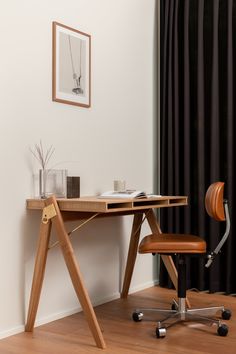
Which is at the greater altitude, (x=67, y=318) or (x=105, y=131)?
(x=105, y=131)

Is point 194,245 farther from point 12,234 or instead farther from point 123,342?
point 12,234

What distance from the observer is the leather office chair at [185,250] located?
8.94 feet

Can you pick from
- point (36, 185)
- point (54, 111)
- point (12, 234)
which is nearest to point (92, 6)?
point (54, 111)

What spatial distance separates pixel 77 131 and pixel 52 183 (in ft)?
1.45

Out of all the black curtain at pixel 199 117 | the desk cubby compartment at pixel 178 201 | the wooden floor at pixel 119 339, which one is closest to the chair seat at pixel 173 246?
the wooden floor at pixel 119 339

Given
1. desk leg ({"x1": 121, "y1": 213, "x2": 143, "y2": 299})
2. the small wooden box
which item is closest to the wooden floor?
desk leg ({"x1": 121, "y1": 213, "x2": 143, "y2": 299})

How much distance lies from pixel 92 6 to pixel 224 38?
1.03m

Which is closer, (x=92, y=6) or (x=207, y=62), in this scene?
(x=92, y=6)

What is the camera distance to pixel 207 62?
3.78 meters

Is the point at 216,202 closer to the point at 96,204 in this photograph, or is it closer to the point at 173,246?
the point at 173,246

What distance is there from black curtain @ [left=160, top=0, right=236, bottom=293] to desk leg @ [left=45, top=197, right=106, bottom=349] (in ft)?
4.63

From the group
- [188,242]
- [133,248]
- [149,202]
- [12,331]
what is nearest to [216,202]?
[188,242]

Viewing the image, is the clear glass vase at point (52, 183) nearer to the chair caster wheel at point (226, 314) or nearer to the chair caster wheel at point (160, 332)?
the chair caster wheel at point (160, 332)

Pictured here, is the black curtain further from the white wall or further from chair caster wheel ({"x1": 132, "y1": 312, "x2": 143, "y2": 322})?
chair caster wheel ({"x1": 132, "y1": 312, "x2": 143, "y2": 322})
